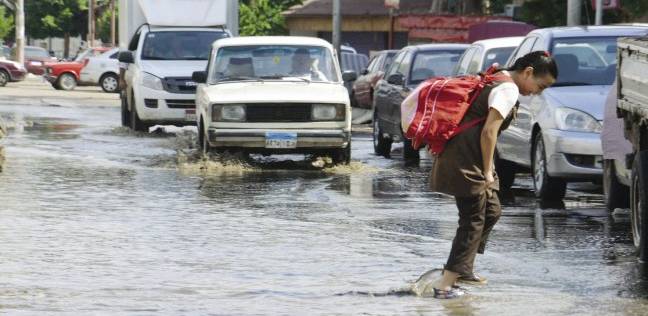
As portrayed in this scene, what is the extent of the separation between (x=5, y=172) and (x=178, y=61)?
27.1 ft

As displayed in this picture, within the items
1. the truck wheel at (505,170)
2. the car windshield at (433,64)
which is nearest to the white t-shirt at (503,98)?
the truck wheel at (505,170)

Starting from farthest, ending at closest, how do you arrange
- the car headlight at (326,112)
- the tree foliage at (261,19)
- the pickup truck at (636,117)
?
the tree foliage at (261,19) → the car headlight at (326,112) → the pickup truck at (636,117)

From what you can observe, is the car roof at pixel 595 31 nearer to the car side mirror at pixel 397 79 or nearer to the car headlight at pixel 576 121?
the car headlight at pixel 576 121

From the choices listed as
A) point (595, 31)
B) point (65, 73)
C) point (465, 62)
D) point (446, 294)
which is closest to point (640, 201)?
point (446, 294)

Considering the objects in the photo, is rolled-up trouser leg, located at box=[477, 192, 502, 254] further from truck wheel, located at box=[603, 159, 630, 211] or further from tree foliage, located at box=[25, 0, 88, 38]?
tree foliage, located at box=[25, 0, 88, 38]

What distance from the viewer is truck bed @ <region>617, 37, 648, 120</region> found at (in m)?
10.9

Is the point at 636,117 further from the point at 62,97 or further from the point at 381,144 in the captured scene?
the point at 62,97

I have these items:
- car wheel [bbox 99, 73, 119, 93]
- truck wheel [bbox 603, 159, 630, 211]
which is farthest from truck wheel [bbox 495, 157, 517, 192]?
car wheel [bbox 99, 73, 119, 93]

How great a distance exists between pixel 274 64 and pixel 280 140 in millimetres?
1700

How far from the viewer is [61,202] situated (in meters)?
14.7

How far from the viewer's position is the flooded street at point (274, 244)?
904 centimetres

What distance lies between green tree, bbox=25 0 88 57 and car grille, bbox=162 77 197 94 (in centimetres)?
7944

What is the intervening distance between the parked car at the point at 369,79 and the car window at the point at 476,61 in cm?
1168

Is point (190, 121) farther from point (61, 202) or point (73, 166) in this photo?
point (61, 202)
